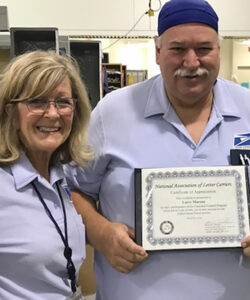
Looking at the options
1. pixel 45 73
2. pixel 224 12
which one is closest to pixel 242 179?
pixel 45 73

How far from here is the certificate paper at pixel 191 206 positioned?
47.6 inches

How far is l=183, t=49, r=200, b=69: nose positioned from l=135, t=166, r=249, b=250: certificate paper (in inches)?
12.6

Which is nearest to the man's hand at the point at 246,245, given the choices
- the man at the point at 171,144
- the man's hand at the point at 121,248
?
the man at the point at 171,144

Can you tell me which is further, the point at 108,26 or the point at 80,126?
the point at 108,26

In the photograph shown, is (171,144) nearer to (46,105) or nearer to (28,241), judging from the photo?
(46,105)

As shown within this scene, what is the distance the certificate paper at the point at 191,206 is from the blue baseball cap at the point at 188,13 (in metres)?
0.47

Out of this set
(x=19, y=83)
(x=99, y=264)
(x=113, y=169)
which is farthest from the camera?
(x=99, y=264)

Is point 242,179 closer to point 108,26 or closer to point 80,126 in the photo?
point 80,126

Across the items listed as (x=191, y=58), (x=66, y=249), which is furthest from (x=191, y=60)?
(x=66, y=249)

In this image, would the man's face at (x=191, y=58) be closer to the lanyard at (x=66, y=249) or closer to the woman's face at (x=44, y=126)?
the woman's face at (x=44, y=126)

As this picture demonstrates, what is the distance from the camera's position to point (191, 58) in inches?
47.8

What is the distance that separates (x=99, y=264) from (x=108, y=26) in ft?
15.1

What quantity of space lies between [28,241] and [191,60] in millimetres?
722

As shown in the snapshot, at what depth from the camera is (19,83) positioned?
110 cm
